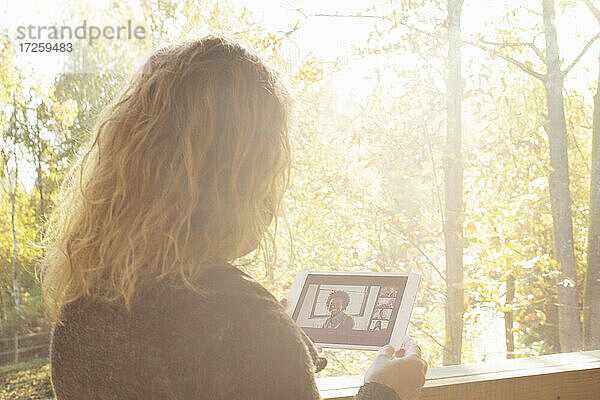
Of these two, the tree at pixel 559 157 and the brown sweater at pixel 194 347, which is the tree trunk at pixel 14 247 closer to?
the brown sweater at pixel 194 347

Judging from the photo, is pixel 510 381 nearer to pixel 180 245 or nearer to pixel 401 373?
pixel 401 373

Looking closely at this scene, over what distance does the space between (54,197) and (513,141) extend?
5.76 ft

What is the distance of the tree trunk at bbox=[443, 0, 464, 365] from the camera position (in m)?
2.57

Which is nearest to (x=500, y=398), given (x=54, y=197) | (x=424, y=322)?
(x=424, y=322)

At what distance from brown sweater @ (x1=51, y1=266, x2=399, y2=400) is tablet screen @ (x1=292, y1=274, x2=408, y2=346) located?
383mm

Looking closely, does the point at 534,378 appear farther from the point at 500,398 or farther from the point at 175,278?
the point at 175,278

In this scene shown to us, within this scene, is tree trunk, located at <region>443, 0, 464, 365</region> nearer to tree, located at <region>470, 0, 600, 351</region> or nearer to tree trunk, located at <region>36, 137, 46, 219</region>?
tree, located at <region>470, 0, 600, 351</region>

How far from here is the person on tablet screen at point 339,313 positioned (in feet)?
4.07

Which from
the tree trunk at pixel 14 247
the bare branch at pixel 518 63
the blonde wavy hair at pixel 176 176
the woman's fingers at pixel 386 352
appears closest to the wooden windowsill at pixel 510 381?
the woman's fingers at pixel 386 352

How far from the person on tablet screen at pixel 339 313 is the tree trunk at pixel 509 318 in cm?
154

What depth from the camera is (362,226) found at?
103 inches

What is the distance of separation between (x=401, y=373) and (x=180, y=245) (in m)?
0.44

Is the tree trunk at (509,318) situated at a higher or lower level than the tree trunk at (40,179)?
lower

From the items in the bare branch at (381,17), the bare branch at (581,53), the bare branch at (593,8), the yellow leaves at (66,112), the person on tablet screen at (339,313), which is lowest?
the person on tablet screen at (339,313)
